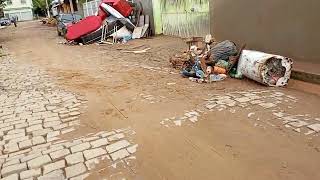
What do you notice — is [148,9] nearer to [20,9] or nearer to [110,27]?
[110,27]

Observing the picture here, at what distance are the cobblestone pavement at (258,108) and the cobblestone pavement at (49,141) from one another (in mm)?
1102

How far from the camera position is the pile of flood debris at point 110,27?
17.1m

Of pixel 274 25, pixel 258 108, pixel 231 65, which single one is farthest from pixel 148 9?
pixel 258 108

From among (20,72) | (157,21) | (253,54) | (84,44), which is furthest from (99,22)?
(253,54)

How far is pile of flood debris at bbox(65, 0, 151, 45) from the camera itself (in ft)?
56.0

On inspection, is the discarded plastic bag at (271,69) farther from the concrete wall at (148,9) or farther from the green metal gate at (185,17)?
the concrete wall at (148,9)

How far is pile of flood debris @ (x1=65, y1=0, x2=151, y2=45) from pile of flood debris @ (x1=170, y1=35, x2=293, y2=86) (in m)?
8.66

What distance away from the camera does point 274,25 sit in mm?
7883

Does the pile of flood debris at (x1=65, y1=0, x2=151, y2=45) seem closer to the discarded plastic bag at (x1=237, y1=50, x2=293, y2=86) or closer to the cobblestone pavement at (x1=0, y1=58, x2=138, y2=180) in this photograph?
the cobblestone pavement at (x1=0, y1=58, x2=138, y2=180)

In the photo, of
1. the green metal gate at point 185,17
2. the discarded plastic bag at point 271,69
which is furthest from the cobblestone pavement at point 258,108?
the green metal gate at point 185,17

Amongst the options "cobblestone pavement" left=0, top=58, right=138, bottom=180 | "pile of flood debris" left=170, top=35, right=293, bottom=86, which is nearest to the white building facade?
"pile of flood debris" left=170, top=35, right=293, bottom=86

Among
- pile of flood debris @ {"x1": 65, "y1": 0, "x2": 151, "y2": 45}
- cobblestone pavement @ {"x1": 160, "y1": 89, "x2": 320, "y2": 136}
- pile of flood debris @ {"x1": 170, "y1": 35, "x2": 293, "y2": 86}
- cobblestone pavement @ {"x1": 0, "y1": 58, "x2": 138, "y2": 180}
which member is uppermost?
pile of flood debris @ {"x1": 65, "y1": 0, "x2": 151, "y2": 45}

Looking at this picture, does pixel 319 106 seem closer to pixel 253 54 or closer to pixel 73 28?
pixel 253 54

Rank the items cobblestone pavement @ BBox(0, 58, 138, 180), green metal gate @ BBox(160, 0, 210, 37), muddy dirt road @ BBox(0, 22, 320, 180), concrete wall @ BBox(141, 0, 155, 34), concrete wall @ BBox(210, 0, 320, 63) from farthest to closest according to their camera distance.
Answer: concrete wall @ BBox(141, 0, 155, 34)
green metal gate @ BBox(160, 0, 210, 37)
concrete wall @ BBox(210, 0, 320, 63)
cobblestone pavement @ BBox(0, 58, 138, 180)
muddy dirt road @ BBox(0, 22, 320, 180)
